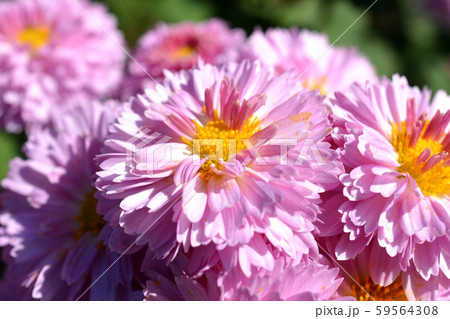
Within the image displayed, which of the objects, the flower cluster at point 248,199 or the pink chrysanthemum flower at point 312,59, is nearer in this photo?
the flower cluster at point 248,199

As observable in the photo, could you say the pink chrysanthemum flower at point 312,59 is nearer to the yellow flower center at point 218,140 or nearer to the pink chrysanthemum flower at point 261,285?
the yellow flower center at point 218,140

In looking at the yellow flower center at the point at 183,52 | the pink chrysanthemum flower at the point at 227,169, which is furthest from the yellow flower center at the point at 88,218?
the yellow flower center at the point at 183,52

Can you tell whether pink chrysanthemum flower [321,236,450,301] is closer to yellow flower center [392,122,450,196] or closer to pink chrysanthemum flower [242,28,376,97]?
yellow flower center [392,122,450,196]

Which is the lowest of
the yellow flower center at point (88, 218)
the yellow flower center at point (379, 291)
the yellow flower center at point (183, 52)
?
the yellow flower center at point (379, 291)

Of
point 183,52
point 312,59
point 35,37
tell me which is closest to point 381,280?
point 312,59

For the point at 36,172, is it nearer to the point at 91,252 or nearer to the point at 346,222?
the point at 91,252
